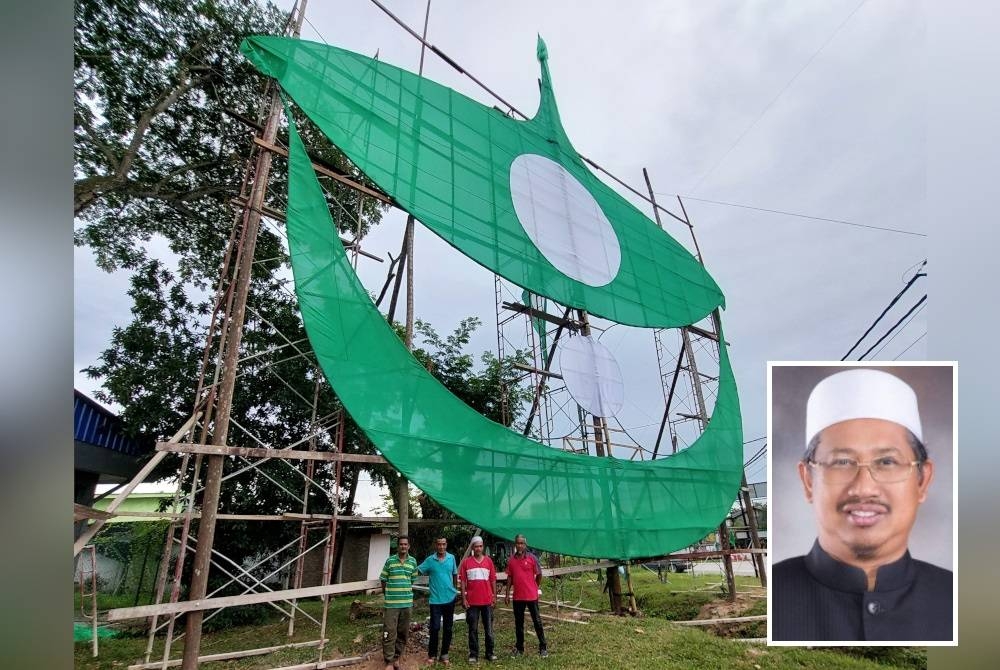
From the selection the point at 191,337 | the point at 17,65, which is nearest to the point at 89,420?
the point at 191,337

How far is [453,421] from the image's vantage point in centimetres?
455

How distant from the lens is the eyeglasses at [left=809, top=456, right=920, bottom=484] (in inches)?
112

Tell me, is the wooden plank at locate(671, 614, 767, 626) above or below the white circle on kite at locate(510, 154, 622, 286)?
below

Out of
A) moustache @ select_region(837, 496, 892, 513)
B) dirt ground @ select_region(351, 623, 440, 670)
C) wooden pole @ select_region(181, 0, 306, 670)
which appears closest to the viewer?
moustache @ select_region(837, 496, 892, 513)

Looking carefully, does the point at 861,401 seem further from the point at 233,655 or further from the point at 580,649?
the point at 233,655

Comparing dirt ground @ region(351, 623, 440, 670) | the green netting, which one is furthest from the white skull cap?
the green netting

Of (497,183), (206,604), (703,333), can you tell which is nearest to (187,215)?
(497,183)

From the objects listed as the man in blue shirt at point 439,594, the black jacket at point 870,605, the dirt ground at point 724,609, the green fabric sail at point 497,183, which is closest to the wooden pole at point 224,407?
the green fabric sail at point 497,183

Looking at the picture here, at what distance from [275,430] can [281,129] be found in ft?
12.5

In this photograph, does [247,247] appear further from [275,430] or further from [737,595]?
[737,595]

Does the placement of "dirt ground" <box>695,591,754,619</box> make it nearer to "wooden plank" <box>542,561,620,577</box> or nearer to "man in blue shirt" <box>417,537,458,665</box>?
"wooden plank" <box>542,561,620,577</box>

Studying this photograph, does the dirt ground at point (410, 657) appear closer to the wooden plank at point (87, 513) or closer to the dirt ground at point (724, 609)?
the wooden plank at point (87, 513)

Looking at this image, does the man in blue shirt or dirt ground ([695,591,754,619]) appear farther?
dirt ground ([695,591,754,619])

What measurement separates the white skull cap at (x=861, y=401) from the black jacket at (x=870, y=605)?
619 mm
